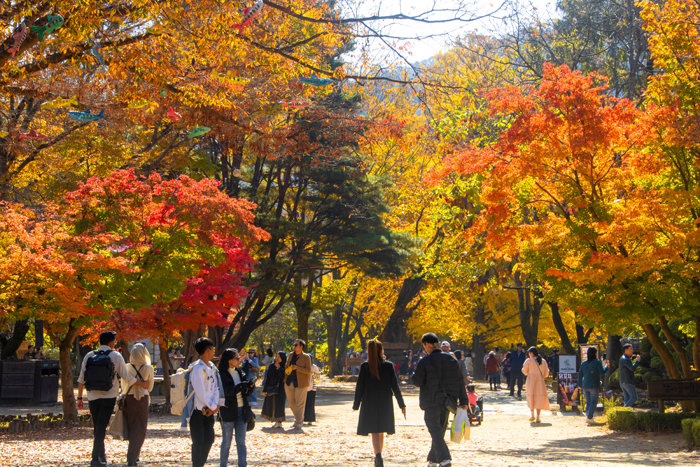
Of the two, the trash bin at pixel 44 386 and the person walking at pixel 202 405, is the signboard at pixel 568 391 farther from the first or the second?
the trash bin at pixel 44 386

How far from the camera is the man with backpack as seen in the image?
8.98 m

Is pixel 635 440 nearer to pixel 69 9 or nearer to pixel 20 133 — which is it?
pixel 69 9

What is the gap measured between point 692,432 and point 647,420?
235cm

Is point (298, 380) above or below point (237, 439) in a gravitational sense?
above

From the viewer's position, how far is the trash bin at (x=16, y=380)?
2095cm

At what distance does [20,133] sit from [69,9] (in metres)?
8.09

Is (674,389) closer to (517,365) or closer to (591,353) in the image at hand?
(591,353)

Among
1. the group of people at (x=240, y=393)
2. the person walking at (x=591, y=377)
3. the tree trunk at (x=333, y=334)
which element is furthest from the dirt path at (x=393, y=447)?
the tree trunk at (x=333, y=334)

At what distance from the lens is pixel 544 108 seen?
1479 cm

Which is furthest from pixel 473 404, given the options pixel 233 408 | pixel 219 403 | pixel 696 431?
pixel 219 403

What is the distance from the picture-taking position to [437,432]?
899 cm

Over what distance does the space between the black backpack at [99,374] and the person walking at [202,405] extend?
1.61 m

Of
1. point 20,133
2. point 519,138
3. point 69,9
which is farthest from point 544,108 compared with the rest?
point 20,133

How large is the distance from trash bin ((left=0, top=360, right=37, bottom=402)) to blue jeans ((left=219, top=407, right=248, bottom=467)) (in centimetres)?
1492
